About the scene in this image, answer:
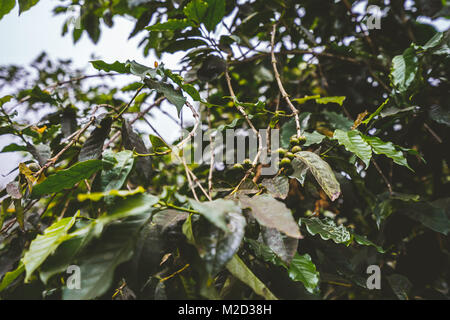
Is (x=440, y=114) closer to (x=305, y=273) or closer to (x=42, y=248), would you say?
(x=305, y=273)

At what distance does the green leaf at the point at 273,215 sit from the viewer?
44 cm

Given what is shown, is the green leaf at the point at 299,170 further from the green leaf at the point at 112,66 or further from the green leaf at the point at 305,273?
the green leaf at the point at 112,66

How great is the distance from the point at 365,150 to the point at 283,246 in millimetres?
364

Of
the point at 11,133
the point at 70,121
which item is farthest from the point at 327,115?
the point at 11,133

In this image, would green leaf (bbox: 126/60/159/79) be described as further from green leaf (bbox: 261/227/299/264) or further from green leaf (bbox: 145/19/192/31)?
green leaf (bbox: 261/227/299/264)

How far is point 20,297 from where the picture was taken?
0.56m

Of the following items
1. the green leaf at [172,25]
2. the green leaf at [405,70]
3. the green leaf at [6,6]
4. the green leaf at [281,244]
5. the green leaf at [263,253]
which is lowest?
the green leaf at [263,253]

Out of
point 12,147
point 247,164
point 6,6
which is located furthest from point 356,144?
point 6,6

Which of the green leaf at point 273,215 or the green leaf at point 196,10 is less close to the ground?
the green leaf at point 196,10

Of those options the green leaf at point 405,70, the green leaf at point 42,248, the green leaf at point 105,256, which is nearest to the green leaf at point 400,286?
the green leaf at point 405,70

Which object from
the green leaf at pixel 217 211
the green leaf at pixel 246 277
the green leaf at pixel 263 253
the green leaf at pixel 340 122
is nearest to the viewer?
the green leaf at pixel 217 211

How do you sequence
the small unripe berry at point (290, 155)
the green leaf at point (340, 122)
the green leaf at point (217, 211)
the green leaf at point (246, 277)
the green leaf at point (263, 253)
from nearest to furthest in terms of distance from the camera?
the green leaf at point (217, 211) → the green leaf at point (246, 277) → the green leaf at point (263, 253) → the small unripe berry at point (290, 155) → the green leaf at point (340, 122)

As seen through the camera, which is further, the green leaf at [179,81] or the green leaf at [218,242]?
the green leaf at [179,81]
